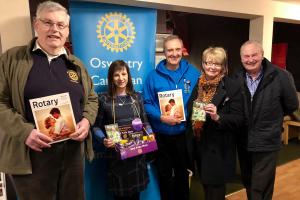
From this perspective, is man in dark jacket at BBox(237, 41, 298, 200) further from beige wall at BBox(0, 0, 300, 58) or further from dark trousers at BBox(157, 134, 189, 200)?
beige wall at BBox(0, 0, 300, 58)

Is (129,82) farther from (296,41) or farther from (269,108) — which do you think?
(296,41)

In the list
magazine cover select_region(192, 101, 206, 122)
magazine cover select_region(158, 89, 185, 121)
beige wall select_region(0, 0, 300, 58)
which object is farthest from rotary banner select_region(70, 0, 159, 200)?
magazine cover select_region(192, 101, 206, 122)

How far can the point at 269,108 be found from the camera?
6.38 feet

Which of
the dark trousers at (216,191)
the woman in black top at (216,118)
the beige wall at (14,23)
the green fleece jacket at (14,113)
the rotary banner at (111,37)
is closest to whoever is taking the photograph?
the green fleece jacket at (14,113)

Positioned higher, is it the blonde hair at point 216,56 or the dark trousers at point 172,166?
the blonde hair at point 216,56

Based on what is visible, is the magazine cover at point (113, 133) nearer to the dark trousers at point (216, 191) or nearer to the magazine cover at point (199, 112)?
the magazine cover at point (199, 112)

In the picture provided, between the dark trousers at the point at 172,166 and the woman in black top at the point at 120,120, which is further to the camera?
the dark trousers at the point at 172,166

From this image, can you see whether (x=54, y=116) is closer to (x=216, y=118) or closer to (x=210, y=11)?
(x=216, y=118)

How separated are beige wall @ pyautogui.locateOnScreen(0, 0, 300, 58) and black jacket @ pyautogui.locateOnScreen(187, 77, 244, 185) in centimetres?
97

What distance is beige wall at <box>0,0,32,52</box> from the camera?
5.37 ft

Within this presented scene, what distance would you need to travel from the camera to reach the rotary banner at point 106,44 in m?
2.02

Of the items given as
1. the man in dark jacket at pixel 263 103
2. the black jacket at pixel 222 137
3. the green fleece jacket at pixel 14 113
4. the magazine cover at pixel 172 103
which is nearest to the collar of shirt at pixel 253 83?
the man in dark jacket at pixel 263 103

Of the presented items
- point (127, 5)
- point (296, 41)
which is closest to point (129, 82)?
point (127, 5)

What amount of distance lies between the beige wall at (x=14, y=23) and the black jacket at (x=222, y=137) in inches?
46.9
